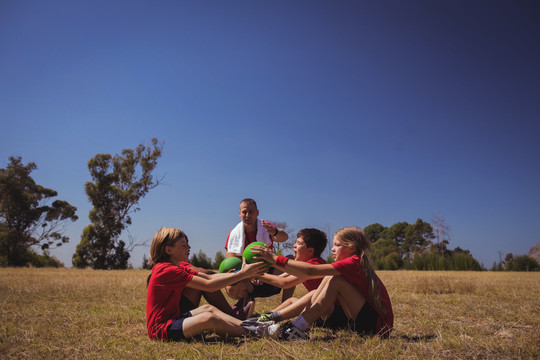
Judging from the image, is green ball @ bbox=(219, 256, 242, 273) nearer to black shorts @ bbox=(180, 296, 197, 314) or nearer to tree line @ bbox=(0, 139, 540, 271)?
black shorts @ bbox=(180, 296, 197, 314)

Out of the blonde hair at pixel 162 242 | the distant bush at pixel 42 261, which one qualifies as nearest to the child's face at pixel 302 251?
the blonde hair at pixel 162 242

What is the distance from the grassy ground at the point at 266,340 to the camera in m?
3.57

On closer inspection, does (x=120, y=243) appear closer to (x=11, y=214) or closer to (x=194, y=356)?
(x=11, y=214)

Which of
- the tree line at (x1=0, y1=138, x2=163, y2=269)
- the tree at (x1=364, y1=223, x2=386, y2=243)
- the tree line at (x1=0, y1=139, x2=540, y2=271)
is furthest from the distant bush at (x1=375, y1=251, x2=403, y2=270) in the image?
the tree at (x1=364, y1=223, x2=386, y2=243)

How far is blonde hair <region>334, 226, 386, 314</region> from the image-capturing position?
409cm

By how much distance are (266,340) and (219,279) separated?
853 mm

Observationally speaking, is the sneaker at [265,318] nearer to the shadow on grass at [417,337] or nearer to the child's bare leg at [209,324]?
the child's bare leg at [209,324]

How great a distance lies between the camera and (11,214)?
107 ft

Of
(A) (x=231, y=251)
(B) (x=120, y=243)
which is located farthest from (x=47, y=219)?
(A) (x=231, y=251)

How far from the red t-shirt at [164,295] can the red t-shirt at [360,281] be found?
5.80 feet

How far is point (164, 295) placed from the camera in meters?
4.07

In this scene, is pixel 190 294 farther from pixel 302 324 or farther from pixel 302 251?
pixel 302 251

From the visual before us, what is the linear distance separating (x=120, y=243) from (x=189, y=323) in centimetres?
3057

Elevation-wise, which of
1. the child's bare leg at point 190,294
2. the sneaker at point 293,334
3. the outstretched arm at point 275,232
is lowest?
the sneaker at point 293,334
